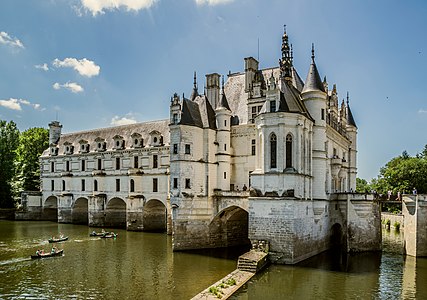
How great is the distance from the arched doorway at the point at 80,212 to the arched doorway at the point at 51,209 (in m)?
6.60

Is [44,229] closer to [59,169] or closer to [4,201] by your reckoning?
[59,169]

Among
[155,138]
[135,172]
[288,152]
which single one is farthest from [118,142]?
[288,152]

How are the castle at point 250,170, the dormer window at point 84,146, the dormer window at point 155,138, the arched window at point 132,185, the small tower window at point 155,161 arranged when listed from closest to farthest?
the castle at point 250,170 → the small tower window at point 155,161 → the dormer window at point 155,138 → the arched window at point 132,185 → the dormer window at point 84,146

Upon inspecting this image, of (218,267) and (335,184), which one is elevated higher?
(335,184)

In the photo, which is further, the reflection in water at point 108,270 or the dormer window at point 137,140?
the dormer window at point 137,140

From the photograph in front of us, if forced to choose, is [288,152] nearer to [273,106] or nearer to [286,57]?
[273,106]

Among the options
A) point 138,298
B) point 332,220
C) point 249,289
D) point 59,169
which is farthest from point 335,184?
point 59,169

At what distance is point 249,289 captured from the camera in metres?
21.4

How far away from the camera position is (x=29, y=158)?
6675 cm

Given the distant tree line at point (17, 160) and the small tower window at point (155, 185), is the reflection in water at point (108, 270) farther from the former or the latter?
the distant tree line at point (17, 160)

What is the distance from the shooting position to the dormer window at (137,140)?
46947mm

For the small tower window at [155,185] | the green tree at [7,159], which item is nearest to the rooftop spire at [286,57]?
the small tower window at [155,185]

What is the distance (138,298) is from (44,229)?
110 ft

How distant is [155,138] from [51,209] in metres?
25.9
